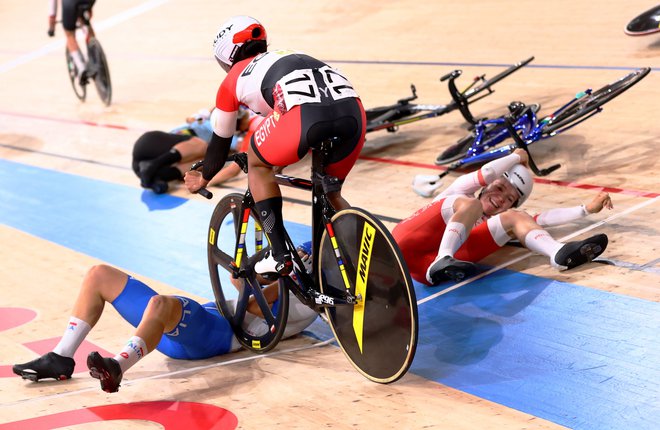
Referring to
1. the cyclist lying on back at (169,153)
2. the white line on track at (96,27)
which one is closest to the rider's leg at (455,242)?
the cyclist lying on back at (169,153)

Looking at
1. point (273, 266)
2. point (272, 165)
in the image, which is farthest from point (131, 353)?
point (272, 165)

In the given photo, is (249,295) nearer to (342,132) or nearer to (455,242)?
(342,132)

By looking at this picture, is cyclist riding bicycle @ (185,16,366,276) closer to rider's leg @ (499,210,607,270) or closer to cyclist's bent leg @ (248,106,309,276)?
cyclist's bent leg @ (248,106,309,276)

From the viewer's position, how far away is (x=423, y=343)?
3775 millimetres

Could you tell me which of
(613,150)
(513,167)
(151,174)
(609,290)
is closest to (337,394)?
(609,290)

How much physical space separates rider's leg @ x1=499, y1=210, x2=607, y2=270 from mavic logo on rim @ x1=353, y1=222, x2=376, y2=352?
125 cm

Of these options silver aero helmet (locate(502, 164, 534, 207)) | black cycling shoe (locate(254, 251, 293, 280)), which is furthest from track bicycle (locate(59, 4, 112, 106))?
black cycling shoe (locate(254, 251, 293, 280))

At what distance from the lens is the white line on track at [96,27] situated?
13.6m

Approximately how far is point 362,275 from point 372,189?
2.71 m

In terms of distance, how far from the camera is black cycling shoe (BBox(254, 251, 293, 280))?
11.3 feet

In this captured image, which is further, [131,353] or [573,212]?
[573,212]

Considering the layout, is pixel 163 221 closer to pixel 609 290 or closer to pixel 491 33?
pixel 609 290

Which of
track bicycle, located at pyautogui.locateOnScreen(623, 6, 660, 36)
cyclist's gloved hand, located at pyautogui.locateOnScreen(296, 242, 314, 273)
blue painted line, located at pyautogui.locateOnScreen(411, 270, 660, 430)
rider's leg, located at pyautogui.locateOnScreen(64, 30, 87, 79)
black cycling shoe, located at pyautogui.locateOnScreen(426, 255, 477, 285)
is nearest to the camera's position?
blue painted line, located at pyautogui.locateOnScreen(411, 270, 660, 430)

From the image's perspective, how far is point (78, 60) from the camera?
996cm
